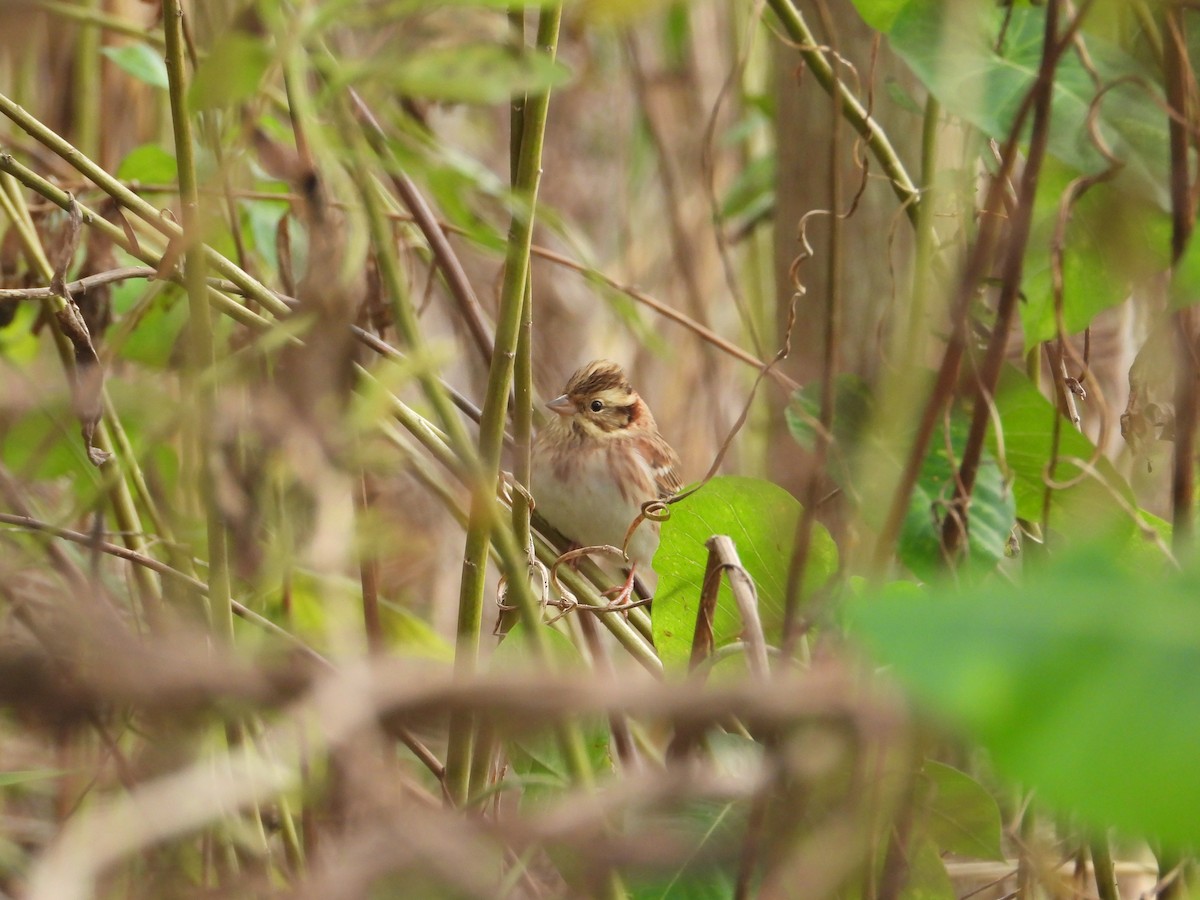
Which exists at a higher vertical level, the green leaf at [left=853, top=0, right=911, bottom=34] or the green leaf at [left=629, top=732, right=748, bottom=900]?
the green leaf at [left=853, top=0, right=911, bottom=34]

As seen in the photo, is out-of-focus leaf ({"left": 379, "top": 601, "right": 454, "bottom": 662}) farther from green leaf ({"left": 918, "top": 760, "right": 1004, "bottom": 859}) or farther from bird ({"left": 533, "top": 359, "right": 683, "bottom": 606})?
green leaf ({"left": 918, "top": 760, "right": 1004, "bottom": 859})

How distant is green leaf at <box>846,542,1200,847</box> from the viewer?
37cm

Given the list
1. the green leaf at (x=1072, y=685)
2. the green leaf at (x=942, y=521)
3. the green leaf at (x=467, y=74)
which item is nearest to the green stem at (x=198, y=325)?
the green leaf at (x=467, y=74)

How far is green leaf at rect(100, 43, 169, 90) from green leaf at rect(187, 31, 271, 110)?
120cm

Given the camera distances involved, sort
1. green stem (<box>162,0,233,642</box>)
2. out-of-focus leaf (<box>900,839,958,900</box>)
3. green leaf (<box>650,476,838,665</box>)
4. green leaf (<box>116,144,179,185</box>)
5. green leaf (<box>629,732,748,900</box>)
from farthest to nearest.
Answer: green leaf (<box>116,144,179,185</box>) → green leaf (<box>650,476,838,665</box>) → out-of-focus leaf (<box>900,839,958,900</box>) → green leaf (<box>629,732,748,900</box>) → green stem (<box>162,0,233,642</box>)

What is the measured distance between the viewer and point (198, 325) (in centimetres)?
98

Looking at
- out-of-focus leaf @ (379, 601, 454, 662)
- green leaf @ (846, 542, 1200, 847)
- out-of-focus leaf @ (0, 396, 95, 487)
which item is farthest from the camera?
out-of-focus leaf @ (379, 601, 454, 662)

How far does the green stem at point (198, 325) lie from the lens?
2.88 ft

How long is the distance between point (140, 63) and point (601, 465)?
1379 mm

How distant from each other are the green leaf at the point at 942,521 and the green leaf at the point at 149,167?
121 centimetres

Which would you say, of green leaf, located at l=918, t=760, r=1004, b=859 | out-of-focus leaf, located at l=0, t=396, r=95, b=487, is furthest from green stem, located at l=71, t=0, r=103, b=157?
green leaf, located at l=918, t=760, r=1004, b=859

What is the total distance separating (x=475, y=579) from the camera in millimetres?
1212

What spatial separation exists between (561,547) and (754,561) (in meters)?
1.47

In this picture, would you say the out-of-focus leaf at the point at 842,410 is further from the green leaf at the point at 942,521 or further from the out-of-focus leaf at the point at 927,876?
the out-of-focus leaf at the point at 927,876
